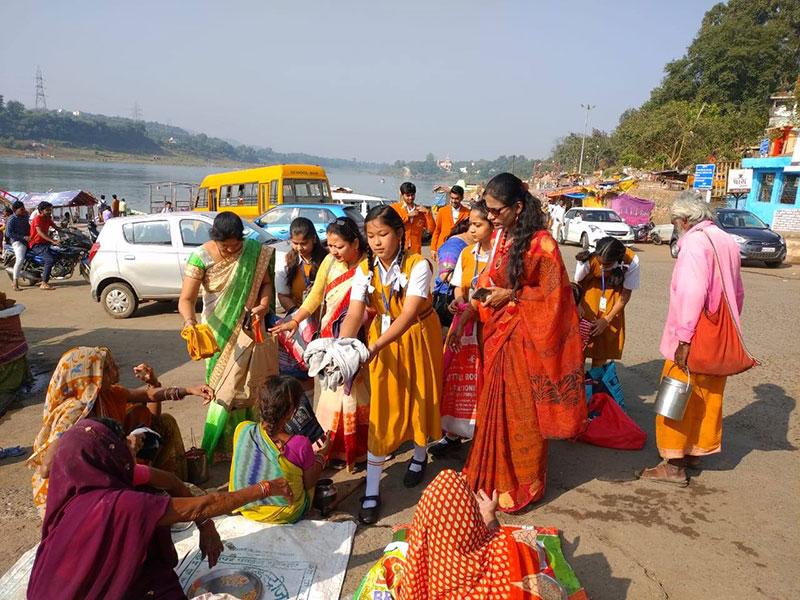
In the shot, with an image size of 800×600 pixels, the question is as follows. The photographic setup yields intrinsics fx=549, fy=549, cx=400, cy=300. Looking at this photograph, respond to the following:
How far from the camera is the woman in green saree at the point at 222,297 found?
364 cm

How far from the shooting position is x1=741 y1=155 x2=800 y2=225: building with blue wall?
60.3 ft

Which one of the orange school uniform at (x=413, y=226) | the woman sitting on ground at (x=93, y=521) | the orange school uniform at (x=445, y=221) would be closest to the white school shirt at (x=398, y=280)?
the woman sitting on ground at (x=93, y=521)

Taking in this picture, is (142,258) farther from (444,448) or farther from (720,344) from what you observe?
(720,344)

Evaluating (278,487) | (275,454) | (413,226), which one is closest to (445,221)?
(413,226)

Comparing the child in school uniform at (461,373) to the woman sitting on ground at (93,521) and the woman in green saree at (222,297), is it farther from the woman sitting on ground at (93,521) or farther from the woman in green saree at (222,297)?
the woman sitting on ground at (93,521)

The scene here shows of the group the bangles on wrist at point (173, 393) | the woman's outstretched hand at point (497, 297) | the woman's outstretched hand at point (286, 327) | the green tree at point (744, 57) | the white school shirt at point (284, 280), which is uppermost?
the green tree at point (744, 57)

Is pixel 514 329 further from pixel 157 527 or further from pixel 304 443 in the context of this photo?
pixel 157 527

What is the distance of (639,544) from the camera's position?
2.96 metres

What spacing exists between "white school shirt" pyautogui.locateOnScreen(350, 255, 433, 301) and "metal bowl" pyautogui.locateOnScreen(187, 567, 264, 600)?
4.95 ft

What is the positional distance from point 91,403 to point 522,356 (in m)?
2.29

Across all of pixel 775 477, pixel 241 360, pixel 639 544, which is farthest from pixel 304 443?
pixel 775 477

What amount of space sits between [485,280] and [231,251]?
1716 millimetres

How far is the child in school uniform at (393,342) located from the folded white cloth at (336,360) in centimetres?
23

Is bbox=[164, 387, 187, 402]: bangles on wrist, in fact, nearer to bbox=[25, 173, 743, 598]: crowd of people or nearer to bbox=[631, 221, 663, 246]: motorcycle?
bbox=[25, 173, 743, 598]: crowd of people
